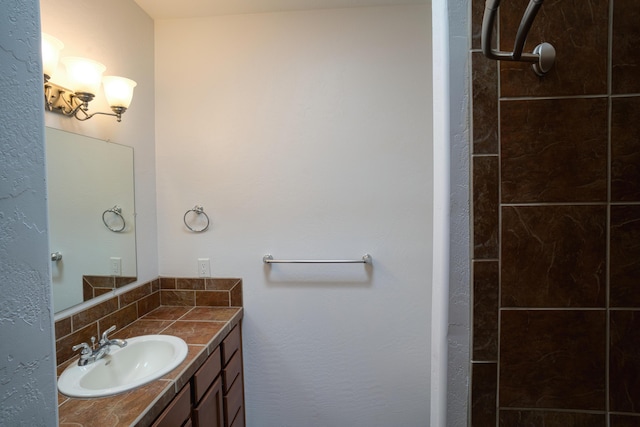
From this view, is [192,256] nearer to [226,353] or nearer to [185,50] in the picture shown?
[226,353]

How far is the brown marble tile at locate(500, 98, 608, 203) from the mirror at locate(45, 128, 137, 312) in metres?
1.60

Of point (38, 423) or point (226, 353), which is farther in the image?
point (226, 353)

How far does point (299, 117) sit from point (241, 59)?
50 cm

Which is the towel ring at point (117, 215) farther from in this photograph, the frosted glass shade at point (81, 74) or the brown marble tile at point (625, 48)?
the brown marble tile at point (625, 48)

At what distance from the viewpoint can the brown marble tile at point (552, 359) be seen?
2.23ft

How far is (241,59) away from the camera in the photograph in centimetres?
164

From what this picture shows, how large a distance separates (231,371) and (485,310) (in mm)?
1378

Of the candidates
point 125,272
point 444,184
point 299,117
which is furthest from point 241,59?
point 444,184

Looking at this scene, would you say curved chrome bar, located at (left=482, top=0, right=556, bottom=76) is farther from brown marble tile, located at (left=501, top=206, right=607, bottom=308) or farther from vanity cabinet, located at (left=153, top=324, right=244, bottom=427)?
vanity cabinet, located at (left=153, top=324, right=244, bottom=427)

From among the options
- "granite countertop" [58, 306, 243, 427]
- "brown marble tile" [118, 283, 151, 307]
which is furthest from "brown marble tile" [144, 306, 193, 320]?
"brown marble tile" [118, 283, 151, 307]

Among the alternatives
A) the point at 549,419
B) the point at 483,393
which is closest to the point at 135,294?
the point at 483,393

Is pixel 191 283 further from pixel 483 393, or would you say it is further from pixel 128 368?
pixel 483 393

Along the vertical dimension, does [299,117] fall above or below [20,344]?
above

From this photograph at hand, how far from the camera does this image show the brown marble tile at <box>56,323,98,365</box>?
1.10 meters
